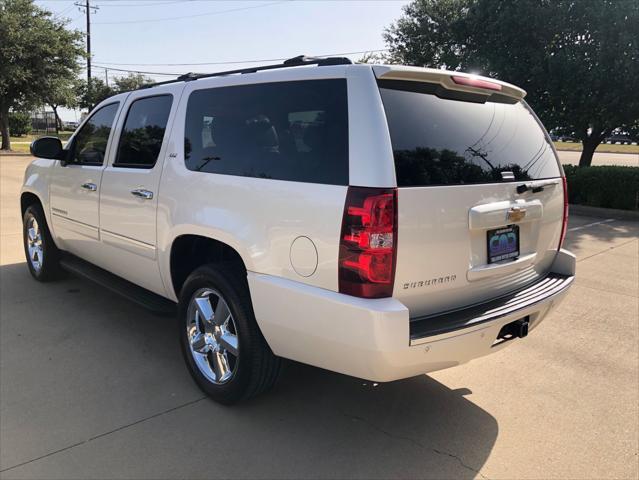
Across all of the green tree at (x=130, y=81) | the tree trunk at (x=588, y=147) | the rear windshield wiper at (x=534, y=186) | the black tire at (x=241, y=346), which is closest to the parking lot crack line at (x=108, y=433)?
the black tire at (x=241, y=346)

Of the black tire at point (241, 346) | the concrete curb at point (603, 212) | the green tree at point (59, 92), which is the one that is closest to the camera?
the black tire at point (241, 346)

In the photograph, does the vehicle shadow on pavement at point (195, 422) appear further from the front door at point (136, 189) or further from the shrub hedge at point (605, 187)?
the shrub hedge at point (605, 187)

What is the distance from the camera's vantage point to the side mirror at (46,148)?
476 cm

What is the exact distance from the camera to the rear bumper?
2426 millimetres

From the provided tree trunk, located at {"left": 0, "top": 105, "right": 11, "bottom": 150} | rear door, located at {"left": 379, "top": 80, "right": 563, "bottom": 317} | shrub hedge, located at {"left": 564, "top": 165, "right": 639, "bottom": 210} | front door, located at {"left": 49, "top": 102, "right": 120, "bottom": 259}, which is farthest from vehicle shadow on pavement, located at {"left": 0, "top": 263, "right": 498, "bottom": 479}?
tree trunk, located at {"left": 0, "top": 105, "right": 11, "bottom": 150}

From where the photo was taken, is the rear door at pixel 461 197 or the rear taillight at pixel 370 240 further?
the rear door at pixel 461 197

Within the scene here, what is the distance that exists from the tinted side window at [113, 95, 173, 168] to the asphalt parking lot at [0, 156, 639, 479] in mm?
1441

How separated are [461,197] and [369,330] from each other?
33.4 inches

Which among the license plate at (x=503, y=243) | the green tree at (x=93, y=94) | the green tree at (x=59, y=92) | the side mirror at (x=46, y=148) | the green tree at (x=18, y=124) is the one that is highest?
the green tree at (x=93, y=94)

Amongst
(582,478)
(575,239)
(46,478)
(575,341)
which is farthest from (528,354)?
(575,239)

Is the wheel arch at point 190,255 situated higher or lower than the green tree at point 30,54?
lower

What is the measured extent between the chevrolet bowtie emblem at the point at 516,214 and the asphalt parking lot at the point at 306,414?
1.26 meters

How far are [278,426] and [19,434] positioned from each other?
1.43 meters

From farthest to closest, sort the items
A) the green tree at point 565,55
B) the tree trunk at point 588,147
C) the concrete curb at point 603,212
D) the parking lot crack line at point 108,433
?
the tree trunk at point 588,147 → the green tree at point 565,55 → the concrete curb at point 603,212 → the parking lot crack line at point 108,433
